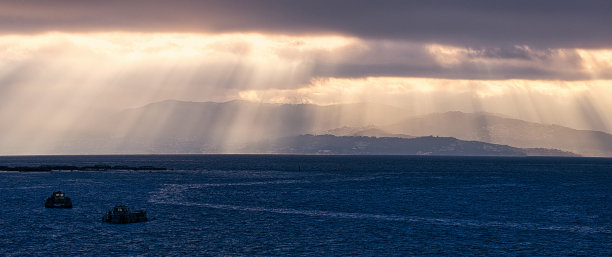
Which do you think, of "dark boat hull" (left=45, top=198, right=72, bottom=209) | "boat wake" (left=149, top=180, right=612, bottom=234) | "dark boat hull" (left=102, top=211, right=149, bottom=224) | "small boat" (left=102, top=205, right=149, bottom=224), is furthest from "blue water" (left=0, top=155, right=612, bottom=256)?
"dark boat hull" (left=45, top=198, right=72, bottom=209)

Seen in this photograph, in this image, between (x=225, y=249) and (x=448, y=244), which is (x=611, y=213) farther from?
(x=225, y=249)

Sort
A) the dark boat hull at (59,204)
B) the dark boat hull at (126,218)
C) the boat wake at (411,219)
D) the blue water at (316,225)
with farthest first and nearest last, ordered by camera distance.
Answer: the dark boat hull at (59,204) → the dark boat hull at (126,218) → the boat wake at (411,219) → the blue water at (316,225)

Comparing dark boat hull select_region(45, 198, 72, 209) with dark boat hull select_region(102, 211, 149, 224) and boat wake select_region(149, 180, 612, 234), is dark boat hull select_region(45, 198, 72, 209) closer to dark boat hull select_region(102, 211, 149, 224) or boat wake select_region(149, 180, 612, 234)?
boat wake select_region(149, 180, 612, 234)

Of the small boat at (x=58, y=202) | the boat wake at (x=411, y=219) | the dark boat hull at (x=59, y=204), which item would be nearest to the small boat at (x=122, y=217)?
the boat wake at (x=411, y=219)

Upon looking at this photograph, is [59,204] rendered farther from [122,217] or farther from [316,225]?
[316,225]

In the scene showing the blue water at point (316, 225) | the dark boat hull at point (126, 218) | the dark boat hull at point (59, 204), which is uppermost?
the dark boat hull at point (59, 204)

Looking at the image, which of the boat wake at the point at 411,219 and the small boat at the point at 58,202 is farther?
the small boat at the point at 58,202

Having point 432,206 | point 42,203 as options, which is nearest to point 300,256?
point 432,206

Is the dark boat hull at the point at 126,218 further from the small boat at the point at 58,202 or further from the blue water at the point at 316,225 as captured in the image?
the small boat at the point at 58,202

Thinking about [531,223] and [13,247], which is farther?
[531,223]

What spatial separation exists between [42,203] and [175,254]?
70.6m

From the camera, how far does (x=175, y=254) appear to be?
2753 inches

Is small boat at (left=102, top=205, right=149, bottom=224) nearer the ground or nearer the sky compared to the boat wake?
nearer the sky

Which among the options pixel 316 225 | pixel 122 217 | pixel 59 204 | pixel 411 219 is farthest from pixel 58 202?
pixel 411 219
